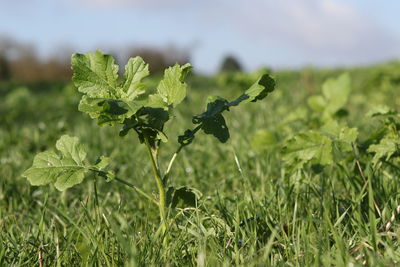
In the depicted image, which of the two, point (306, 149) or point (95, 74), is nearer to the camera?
point (95, 74)

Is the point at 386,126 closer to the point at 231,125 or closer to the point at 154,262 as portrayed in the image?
the point at 154,262

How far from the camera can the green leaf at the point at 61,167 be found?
1578 mm

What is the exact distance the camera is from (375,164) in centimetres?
209

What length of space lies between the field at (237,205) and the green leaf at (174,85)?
310 millimetres

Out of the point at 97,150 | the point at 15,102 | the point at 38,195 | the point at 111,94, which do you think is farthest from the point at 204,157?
the point at 15,102

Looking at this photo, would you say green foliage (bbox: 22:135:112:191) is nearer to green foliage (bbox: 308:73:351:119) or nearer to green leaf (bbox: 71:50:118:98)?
green leaf (bbox: 71:50:118:98)

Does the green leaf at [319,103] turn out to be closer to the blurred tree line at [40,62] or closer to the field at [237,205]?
the field at [237,205]

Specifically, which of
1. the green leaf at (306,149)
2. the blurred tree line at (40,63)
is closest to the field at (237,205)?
the green leaf at (306,149)

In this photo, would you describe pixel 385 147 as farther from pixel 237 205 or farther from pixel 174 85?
pixel 174 85

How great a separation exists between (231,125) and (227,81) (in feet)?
10.6

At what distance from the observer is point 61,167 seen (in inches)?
64.3

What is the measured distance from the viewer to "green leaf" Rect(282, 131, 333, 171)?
2004 mm

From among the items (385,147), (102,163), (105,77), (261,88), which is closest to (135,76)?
(105,77)

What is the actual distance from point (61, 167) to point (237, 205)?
0.56 m
